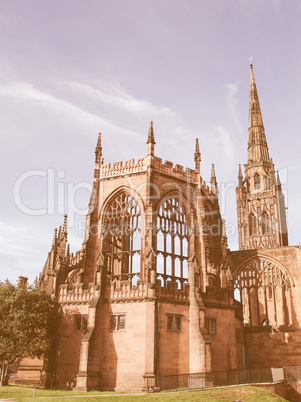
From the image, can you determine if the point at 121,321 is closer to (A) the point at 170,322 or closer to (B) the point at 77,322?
(A) the point at 170,322

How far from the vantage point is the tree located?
96.3ft

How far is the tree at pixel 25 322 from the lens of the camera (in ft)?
96.3

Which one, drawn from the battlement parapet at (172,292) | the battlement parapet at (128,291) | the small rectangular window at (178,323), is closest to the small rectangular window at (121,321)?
the battlement parapet at (128,291)

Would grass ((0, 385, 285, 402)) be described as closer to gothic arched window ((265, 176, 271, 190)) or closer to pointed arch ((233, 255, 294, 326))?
pointed arch ((233, 255, 294, 326))

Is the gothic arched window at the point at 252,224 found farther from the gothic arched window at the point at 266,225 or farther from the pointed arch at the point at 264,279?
the pointed arch at the point at 264,279

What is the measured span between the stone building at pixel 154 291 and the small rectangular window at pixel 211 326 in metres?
0.07

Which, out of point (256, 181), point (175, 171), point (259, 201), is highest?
point (256, 181)

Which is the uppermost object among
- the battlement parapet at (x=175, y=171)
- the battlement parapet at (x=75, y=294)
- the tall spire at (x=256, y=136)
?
the tall spire at (x=256, y=136)

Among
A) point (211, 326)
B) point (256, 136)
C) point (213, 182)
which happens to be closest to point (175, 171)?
point (213, 182)

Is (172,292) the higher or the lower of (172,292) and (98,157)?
the lower

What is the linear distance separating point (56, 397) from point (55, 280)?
1131 cm

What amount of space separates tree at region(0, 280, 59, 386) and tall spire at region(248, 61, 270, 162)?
5351cm

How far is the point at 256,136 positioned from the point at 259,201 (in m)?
12.6

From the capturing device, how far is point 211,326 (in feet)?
107
